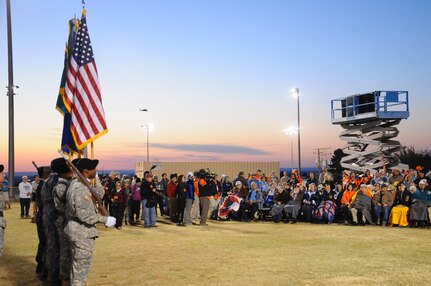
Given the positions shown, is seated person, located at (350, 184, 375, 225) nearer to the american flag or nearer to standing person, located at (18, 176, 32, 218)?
the american flag

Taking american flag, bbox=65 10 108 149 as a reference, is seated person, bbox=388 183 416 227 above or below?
below

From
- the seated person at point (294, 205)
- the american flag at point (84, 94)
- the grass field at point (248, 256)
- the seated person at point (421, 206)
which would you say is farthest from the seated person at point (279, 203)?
the american flag at point (84, 94)

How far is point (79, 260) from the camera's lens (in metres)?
6.38

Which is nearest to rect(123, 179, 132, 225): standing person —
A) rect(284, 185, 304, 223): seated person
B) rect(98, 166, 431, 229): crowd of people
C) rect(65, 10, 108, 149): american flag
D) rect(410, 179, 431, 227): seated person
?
rect(98, 166, 431, 229): crowd of people

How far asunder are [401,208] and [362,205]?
1.20 meters

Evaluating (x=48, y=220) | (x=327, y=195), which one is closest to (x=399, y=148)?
(x=327, y=195)

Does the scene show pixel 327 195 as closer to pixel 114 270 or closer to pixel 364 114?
pixel 114 270

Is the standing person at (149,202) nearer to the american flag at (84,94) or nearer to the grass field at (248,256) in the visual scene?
the grass field at (248,256)

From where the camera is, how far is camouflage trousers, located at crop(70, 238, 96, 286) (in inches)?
251

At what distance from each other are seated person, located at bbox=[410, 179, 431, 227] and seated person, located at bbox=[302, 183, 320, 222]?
312 centimetres

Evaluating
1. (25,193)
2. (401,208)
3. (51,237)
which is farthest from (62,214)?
(25,193)

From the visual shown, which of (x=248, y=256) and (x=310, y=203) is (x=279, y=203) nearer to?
(x=310, y=203)

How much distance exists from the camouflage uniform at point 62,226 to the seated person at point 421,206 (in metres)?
11.6

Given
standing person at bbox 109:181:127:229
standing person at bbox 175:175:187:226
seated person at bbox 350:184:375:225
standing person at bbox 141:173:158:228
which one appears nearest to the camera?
standing person at bbox 109:181:127:229
